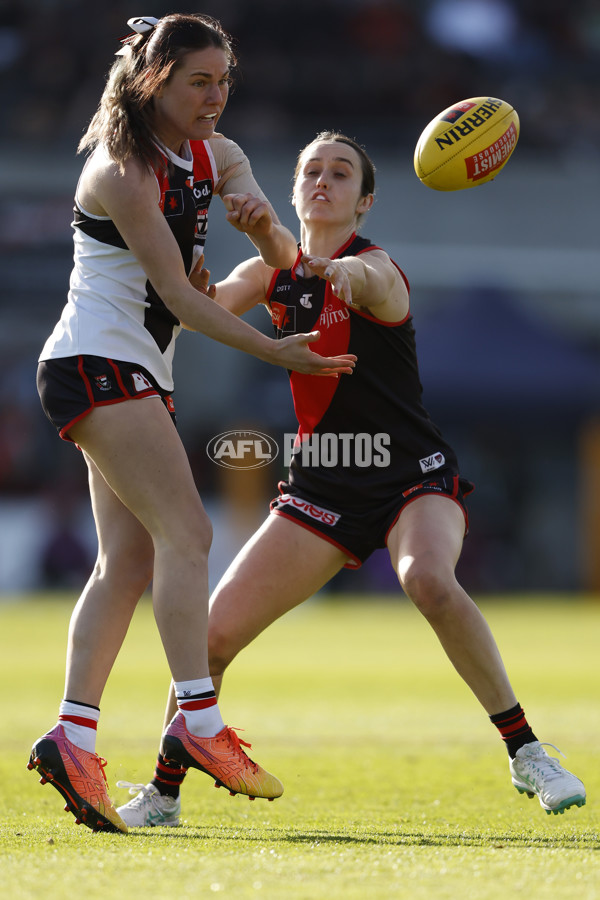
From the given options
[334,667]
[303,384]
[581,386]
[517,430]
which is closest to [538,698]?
[334,667]

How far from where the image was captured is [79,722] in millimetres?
3979

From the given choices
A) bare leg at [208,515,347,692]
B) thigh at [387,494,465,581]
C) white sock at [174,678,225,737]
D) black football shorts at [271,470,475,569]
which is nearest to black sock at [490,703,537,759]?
thigh at [387,494,465,581]

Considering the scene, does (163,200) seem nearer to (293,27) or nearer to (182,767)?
(182,767)

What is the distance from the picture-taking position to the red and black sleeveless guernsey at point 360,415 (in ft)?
14.7

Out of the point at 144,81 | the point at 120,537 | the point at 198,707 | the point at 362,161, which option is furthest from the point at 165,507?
the point at 362,161

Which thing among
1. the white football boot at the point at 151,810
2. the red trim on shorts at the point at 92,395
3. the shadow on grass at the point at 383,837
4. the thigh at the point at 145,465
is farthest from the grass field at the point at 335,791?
the red trim on shorts at the point at 92,395

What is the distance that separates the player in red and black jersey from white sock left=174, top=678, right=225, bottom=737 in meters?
0.42

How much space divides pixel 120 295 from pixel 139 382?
28 cm

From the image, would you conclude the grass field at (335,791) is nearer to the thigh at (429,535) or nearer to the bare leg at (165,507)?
the bare leg at (165,507)

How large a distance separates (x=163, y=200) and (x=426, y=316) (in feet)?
52.7

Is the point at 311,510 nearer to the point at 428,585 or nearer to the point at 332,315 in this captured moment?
the point at 428,585

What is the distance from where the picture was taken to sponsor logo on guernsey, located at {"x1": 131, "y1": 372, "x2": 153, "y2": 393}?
12.9 ft

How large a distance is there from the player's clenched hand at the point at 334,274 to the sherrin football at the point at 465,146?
938 millimetres

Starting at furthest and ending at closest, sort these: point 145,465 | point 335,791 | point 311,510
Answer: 1. point 335,791
2. point 311,510
3. point 145,465
